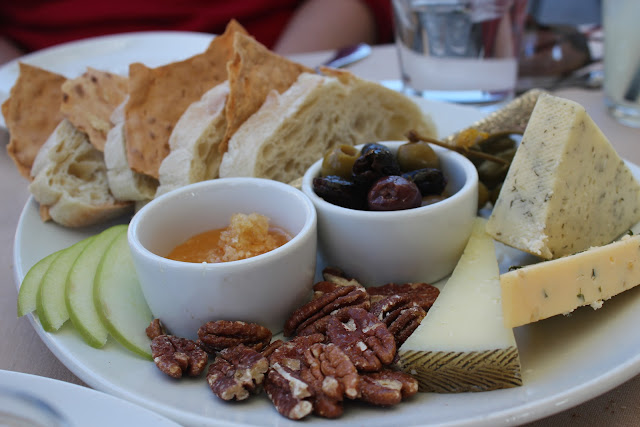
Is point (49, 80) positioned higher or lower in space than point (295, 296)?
higher

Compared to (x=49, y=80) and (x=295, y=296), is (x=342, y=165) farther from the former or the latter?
(x=49, y=80)

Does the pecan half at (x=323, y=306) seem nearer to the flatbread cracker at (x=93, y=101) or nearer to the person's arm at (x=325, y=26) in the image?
the flatbread cracker at (x=93, y=101)

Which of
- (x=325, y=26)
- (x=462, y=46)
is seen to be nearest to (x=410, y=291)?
(x=462, y=46)

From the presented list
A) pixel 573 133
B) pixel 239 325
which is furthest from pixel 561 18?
pixel 239 325

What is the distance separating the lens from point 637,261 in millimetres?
1281

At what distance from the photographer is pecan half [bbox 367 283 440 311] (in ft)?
4.75

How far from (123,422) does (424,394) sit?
1.87 feet

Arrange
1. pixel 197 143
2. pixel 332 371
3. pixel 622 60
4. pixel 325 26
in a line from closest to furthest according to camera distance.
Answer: pixel 332 371 < pixel 197 143 < pixel 622 60 < pixel 325 26

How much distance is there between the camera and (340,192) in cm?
159

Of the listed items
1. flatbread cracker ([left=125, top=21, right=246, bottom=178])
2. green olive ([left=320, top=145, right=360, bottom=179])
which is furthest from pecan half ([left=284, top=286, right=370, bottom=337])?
flatbread cracker ([left=125, top=21, right=246, bottom=178])

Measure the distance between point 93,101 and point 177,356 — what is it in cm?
133

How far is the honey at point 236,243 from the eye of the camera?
1.43m

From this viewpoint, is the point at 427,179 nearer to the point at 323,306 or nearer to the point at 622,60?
the point at 323,306

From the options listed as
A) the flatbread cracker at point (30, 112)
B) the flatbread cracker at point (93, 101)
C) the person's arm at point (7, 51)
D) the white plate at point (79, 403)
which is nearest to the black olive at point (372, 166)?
the white plate at point (79, 403)
